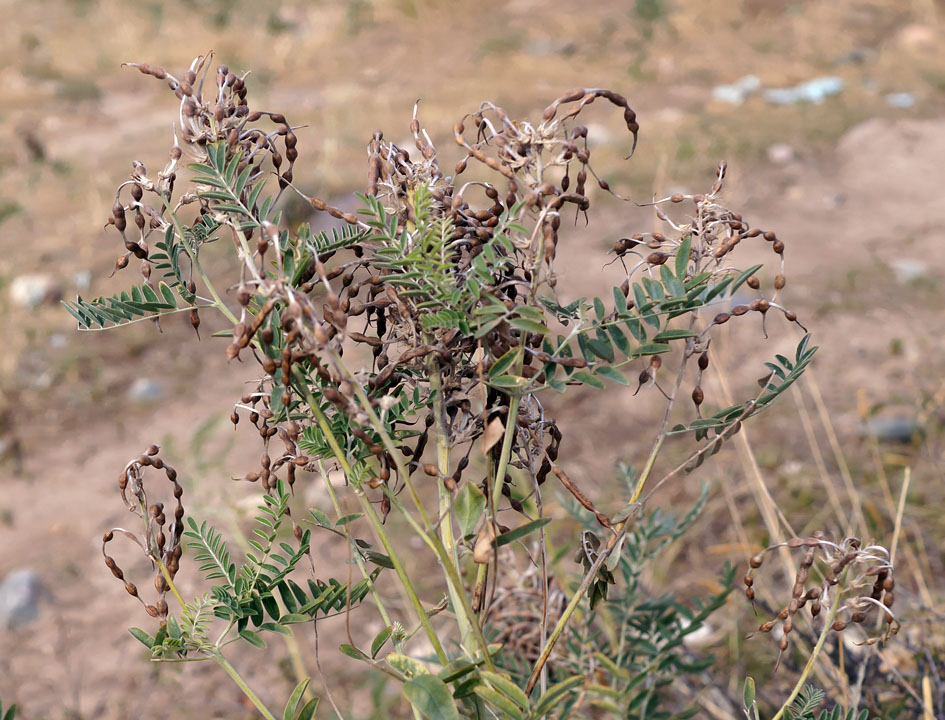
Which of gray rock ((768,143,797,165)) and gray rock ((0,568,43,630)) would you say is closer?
gray rock ((0,568,43,630))

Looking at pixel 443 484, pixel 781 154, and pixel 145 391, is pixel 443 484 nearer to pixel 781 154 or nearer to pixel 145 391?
pixel 145 391

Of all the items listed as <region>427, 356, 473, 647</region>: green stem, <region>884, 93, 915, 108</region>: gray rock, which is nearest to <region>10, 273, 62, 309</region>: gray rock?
<region>427, 356, 473, 647</region>: green stem

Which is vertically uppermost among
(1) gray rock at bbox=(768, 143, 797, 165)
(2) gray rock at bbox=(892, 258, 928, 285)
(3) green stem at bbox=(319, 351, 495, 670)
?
(1) gray rock at bbox=(768, 143, 797, 165)

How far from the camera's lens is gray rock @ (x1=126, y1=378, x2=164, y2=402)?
3.23 metres

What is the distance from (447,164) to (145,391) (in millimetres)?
2470

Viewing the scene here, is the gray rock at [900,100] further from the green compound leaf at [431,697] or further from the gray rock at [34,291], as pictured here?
the green compound leaf at [431,697]

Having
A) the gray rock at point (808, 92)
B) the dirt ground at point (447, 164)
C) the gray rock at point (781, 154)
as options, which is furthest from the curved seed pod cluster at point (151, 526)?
the gray rock at point (808, 92)

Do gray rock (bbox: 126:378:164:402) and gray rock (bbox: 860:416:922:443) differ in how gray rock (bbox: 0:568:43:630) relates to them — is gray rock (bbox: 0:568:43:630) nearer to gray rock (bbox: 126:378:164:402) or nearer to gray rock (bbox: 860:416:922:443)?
gray rock (bbox: 126:378:164:402)

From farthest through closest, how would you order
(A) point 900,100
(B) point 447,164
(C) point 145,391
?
(A) point 900,100 < (B) point 447,164 < (C) point 145,391

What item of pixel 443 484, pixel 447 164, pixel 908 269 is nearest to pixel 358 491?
pixel 443 484

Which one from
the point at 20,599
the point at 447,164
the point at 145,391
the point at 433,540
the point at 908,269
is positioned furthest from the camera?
the point at 447,164

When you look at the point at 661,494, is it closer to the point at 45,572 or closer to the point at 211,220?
the point at 45,572

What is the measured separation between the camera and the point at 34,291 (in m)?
3.88

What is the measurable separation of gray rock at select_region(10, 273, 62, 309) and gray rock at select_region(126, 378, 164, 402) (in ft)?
2.87
